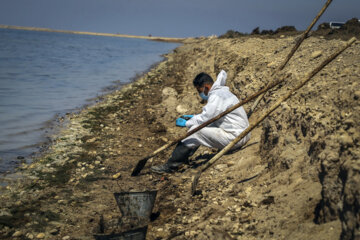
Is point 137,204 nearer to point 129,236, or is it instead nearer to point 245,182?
point 129,236

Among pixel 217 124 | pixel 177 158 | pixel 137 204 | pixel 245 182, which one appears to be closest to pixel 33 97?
pixel 177 158

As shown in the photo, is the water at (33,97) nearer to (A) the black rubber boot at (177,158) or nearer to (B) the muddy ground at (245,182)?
(B) the muddy ground at (245,182)

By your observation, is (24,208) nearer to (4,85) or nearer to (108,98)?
(108,98)

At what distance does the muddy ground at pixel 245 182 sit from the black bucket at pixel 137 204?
6.3 inches

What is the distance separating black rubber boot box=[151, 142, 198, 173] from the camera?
5.39m

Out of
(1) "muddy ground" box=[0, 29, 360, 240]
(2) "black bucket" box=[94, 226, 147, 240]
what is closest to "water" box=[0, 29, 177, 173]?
(1) "muddy ground" box=[0, 29, 360, 240]

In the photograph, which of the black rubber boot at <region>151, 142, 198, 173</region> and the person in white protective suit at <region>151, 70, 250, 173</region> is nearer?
the person in white protective suit at <region>151, 70, 250, 173</region>

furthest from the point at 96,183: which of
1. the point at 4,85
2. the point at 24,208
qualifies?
the point at 4,85

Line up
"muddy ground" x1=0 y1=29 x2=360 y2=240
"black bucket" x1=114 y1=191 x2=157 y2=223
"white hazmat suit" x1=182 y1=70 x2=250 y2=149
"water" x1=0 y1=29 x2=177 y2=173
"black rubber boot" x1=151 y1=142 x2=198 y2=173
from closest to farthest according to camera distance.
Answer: "muddy ground" x1=0 y1=29 x2=360 y2=240, "black bucket" x1=114 y1=191 x2=157 y2=223, "white hazmat suit" x1=182 y1=70 x2=250 y2=149, "black rubber boot" x1=151 y1=142 x2=198 y2=173, "water" x1=0 y1=29 x2=177 y2=173

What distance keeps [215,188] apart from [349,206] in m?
2.38

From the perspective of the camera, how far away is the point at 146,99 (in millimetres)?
12172

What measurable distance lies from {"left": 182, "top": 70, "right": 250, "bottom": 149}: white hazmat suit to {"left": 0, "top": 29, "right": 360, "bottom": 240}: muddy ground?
0.46 metres

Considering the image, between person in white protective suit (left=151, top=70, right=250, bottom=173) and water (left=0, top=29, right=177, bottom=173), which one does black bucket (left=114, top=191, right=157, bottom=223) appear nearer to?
person in white protective suit (left=151, top=70, right=250, bottom=173)

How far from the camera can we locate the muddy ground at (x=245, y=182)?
3.14 meters
